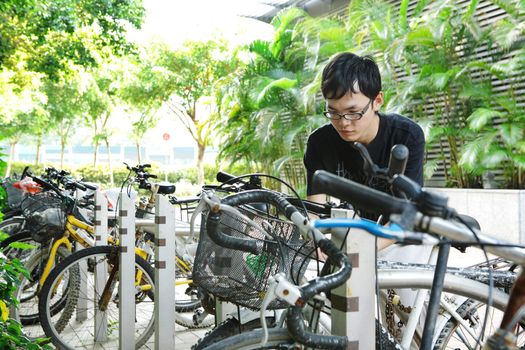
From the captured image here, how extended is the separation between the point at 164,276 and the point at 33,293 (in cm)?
241

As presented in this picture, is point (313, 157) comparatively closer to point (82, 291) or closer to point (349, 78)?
point (349, 78)

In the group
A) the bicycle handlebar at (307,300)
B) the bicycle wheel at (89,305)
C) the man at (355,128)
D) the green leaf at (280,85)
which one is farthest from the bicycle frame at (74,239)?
the green leaf at (280,85)

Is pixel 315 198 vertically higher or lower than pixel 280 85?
lower

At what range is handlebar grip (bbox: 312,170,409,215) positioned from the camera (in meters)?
1.19

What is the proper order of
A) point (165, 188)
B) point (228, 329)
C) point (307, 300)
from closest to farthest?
point (307, 300)
point (228, 329)
point (165, 188)

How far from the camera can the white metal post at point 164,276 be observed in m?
3.92

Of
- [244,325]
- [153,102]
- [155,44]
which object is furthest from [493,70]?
[153,102]

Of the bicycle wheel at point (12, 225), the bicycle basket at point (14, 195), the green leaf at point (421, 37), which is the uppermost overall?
the green leaf at point (421, 37)

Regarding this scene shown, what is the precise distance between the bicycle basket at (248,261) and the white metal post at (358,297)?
285 mm

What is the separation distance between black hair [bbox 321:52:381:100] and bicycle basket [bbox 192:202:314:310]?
712mm

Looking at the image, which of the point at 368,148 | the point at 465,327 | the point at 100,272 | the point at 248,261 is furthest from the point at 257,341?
the point at 100,272

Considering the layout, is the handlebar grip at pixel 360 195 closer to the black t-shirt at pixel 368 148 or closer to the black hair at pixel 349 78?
the black hair at pixel 349 78

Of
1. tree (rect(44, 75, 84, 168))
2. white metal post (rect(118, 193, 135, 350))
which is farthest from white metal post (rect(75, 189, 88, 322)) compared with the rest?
tree (rect(44, 75, 84, 168))

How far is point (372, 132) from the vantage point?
9.69 ft
